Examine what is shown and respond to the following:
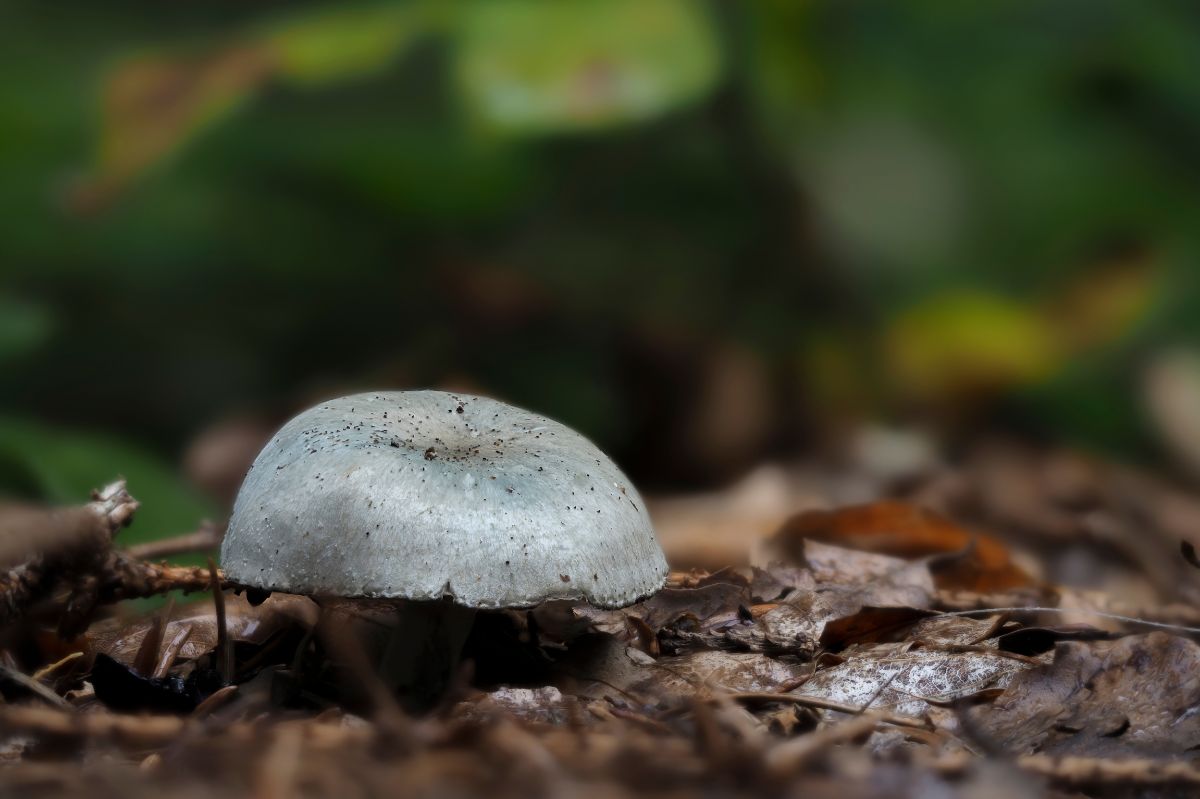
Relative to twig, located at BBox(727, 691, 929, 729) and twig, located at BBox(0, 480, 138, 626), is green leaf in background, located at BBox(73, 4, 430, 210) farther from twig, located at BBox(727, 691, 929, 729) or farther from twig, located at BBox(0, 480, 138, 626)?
twig, located at BBox(727, 691, 929, 729)

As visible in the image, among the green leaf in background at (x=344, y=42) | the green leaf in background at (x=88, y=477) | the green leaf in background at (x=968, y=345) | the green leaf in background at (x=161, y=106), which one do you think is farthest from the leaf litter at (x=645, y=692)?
the green leaf in background at (x=968, y=345)

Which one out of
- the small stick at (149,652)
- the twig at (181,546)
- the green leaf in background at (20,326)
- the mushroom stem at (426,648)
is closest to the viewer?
the mushroom stem at (426,648)

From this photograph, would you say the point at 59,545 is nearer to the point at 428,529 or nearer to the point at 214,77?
the point at 428,529

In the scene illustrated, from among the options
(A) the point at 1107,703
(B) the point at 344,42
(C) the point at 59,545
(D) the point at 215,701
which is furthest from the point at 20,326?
(A) the point at 1107,703

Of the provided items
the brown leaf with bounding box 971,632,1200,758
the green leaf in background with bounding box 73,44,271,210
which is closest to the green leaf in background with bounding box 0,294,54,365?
the green leaf in background with bounding box 73,44,271,210

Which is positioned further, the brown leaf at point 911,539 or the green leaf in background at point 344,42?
the green leaf in background at point 344,42

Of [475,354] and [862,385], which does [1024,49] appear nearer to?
[862,385]

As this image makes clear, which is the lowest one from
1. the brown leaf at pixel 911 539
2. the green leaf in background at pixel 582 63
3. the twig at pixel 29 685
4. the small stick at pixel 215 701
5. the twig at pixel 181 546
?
the brown leaf at pixel 911 539

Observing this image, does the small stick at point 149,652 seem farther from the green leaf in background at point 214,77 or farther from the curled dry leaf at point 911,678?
the green leaf in background at point 214,77
